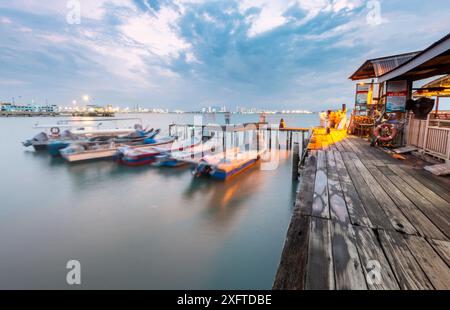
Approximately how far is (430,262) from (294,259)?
1.26 metres

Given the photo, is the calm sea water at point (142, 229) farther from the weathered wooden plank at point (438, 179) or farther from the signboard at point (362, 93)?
the signboard at point (362, 93)

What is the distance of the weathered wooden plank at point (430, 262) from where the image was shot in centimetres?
162

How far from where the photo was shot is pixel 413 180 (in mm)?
3975

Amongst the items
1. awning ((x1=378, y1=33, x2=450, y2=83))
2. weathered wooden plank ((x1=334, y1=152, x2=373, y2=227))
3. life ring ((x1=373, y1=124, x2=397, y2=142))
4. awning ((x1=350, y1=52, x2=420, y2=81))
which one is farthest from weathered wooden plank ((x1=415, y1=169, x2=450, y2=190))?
awning ((x1=350, y1=52, x2=420, y2=81))

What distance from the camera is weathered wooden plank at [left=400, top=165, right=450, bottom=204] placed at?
327 cm

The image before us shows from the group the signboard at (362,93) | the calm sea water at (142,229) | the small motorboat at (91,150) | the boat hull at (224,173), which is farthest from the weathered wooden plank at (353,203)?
the small motorboat at (91,150)

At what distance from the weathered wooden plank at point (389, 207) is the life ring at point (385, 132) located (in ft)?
14.6

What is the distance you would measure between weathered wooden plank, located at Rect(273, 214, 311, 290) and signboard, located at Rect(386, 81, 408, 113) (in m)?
8.37

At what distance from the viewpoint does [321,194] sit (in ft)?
10.7

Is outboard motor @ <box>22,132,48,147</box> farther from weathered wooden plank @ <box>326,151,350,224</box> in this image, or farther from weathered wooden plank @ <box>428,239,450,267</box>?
weathered wooden plank @ <box>428,239,450,267</box>

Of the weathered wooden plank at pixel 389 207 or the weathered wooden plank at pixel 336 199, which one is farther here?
the weathered wooden plank at pixel 336 199

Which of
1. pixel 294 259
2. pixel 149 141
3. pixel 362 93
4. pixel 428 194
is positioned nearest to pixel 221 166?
pixel 428 194
